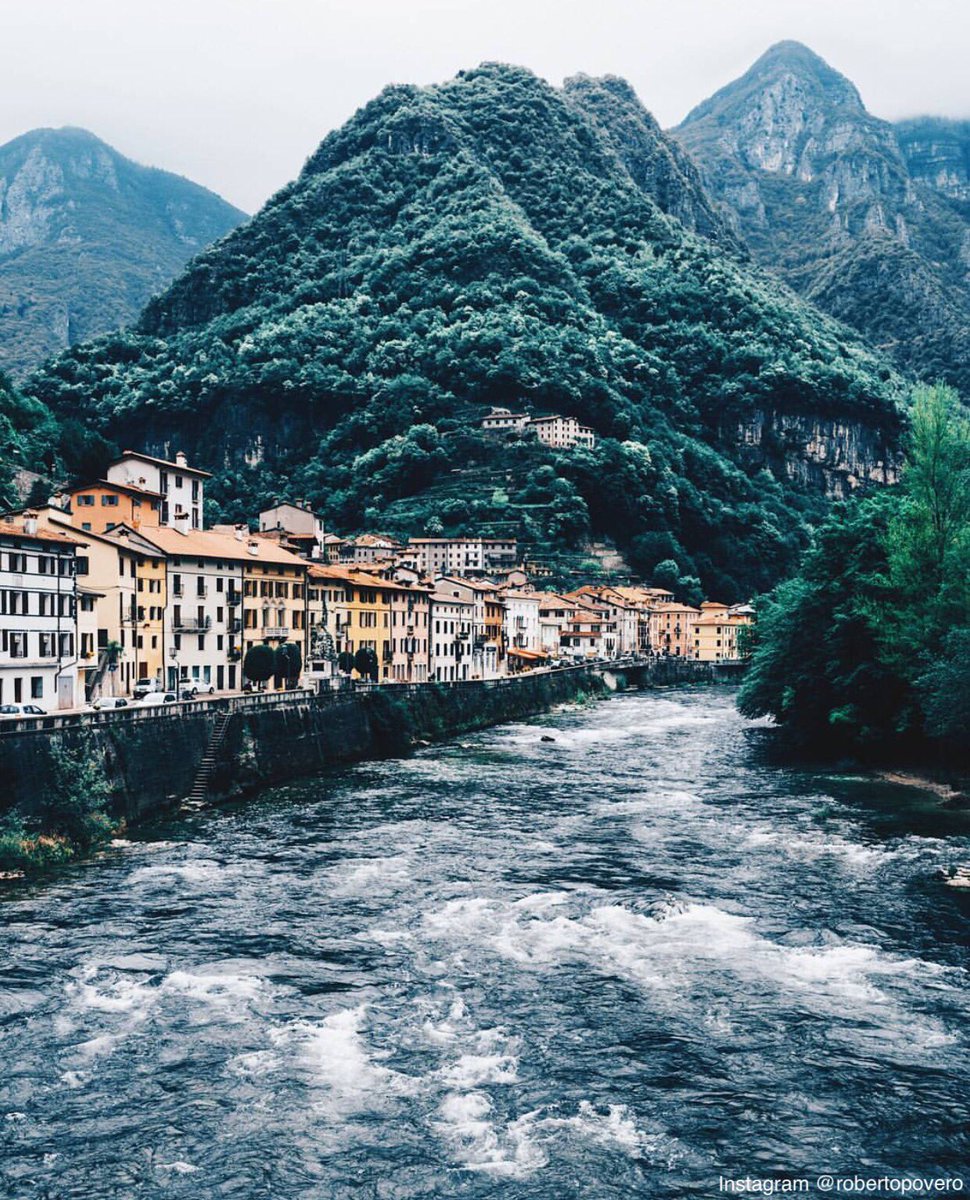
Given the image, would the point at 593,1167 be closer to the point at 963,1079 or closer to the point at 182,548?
the point at 963,1079

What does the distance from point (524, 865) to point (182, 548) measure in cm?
4223

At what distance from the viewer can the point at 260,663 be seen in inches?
3009

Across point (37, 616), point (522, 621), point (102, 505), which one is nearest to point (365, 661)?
point (102, 505)

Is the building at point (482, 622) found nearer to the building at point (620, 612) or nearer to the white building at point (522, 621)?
the white building at point (522, 621)

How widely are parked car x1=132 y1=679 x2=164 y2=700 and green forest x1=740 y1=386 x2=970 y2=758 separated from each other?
4022 centimetres

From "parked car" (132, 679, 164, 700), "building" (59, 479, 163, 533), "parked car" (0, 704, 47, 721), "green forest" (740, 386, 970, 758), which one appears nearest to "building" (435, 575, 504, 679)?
"building" (59, 479, 163, 533)

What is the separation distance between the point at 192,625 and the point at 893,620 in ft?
147

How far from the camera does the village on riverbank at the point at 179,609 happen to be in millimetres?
58531

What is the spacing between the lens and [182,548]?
75875mm

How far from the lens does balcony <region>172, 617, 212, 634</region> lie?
245ft

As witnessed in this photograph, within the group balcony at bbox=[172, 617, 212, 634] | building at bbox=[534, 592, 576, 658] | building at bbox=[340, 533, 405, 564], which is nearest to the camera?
balcony at bbox=[172, 617, 212, 634]

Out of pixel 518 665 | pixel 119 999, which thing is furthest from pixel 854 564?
pixel 518 665

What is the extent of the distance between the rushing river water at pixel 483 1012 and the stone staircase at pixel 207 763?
5.93 m

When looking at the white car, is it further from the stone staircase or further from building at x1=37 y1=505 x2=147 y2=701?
the stone staircase
